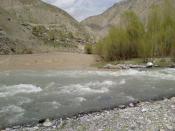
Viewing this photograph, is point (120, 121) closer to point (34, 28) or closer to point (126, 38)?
point (126, 38)

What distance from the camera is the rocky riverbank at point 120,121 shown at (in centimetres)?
1132

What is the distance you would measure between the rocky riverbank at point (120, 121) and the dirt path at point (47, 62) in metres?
23.5

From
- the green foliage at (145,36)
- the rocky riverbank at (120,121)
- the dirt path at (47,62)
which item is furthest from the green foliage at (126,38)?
the rocky riverbank at (120,121)

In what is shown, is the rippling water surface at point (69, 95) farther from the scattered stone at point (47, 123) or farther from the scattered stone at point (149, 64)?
the scattered stone at point (149, 64)

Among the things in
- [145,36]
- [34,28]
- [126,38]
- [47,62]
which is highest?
[34,28]

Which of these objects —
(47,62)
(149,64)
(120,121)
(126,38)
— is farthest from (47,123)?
(47,62)

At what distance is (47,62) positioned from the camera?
4088 cm

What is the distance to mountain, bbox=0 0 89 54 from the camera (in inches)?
2146

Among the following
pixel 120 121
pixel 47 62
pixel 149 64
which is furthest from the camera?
pixel 47 62

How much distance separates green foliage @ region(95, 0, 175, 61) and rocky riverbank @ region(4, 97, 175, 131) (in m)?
23.2

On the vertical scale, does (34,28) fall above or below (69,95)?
above

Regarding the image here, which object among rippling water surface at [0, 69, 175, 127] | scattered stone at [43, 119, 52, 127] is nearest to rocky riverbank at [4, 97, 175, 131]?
scattered stone at [43, 119, 52, 127]

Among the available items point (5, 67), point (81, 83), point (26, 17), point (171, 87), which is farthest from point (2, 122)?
point (26, 17)

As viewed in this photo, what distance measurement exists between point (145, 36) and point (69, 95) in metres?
21.4
